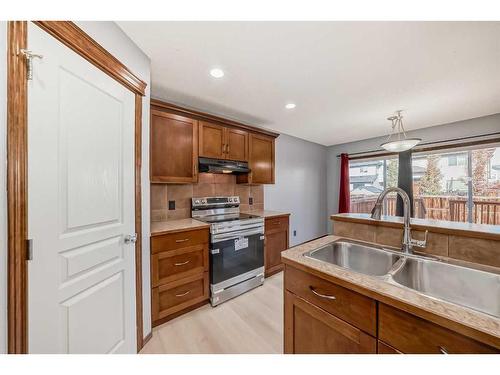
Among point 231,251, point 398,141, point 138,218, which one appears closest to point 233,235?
point 231,251

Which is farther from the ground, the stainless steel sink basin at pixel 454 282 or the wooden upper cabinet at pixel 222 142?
the wooden upper cabinet at pixel 222 142

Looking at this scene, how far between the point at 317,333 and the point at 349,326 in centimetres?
20

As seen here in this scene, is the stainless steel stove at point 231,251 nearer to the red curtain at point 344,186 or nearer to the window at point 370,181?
the red curtain at point 344,186

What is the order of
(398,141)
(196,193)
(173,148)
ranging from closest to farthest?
(173,148) < (398,141) < (196,193)

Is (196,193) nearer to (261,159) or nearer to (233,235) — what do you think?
(233,235)

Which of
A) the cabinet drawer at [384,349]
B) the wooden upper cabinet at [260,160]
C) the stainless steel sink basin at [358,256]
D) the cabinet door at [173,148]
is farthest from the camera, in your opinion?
the wooden upper cabinet at [260,160]

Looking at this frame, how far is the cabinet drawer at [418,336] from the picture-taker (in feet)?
1.95

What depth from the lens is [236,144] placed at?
2.69 meters

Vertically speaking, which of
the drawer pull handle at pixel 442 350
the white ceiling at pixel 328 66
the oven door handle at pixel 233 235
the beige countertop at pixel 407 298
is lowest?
the oven door handle at pixel 233 235

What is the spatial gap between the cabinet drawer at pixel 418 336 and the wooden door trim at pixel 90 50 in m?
1.84

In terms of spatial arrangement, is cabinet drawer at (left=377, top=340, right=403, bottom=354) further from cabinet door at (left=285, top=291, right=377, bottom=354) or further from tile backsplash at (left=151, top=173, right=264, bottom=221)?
tile backsplash at (left=151, top=173, right=264, bottom=221)

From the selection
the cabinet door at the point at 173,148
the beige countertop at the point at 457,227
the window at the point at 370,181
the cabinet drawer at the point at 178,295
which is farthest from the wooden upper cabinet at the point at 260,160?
the window at the point at 370,181

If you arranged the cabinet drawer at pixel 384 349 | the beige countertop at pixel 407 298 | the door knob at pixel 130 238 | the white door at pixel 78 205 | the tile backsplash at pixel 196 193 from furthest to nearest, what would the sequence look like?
the tile backsplash at pixel 196 193 < the door knob at pixel 130 238 < the white door at pixel 78 205 < the cabinet drawer at pixel 384 349 < the beige countertop at pixel 407 298
